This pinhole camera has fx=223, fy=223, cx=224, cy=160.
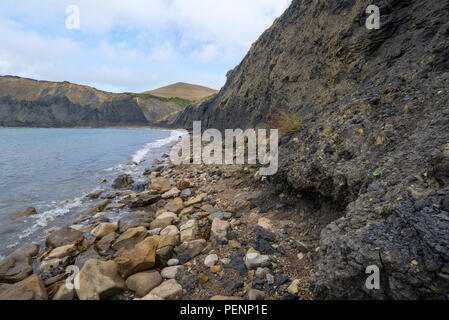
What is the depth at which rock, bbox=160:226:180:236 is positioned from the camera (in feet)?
13.2

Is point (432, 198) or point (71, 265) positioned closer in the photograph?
point (432, 198)

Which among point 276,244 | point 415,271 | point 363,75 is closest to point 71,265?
point 276,244

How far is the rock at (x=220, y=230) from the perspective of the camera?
136 inches

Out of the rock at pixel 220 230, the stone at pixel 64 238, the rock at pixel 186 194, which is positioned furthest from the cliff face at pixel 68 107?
the rock at pixel 220 230

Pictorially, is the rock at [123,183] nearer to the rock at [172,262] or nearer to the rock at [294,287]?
the rock at [172,262]

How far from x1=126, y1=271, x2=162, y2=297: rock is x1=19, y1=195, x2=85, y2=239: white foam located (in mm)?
3700

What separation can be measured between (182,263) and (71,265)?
6.59 ft

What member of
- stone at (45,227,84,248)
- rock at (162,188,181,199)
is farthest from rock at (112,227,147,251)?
rock at (162,188,181,199)

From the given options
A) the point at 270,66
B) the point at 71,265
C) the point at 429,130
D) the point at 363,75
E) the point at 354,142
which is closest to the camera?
the point at 429,130

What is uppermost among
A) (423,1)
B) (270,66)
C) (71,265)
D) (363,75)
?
(270,66)

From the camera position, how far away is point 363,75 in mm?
5410

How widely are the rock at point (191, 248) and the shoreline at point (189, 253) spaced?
0.05ft

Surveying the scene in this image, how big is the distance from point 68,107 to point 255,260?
292 feet

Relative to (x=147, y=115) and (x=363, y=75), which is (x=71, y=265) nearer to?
(x=363, y=75)
